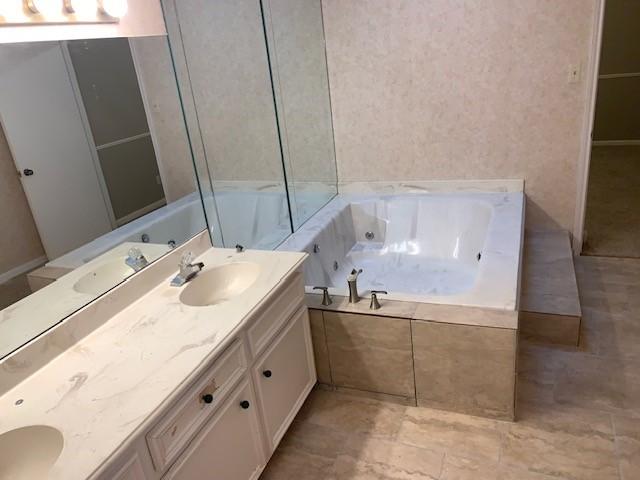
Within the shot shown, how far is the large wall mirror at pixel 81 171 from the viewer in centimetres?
145

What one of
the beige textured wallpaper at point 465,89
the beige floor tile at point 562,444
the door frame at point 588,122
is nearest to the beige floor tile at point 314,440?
the beige floor tile at point 562,444

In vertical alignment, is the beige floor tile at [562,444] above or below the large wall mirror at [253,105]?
below

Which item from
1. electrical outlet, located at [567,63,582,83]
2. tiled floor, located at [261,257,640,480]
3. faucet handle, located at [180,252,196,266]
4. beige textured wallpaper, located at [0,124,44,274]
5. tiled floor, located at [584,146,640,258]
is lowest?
tiled floor, located at [261,257,640,480]

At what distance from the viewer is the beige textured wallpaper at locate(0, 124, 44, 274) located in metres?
1.42

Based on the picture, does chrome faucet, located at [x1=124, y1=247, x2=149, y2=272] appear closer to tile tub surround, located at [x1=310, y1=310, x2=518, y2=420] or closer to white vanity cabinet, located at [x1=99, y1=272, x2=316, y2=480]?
white vanity cabinet, located at [x1=99, y1=272, x2=316, y2=480]

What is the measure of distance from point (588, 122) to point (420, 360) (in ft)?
6.48

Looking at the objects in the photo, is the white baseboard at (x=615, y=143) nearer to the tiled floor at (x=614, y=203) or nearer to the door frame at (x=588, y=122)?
the tiled floor at (x=614, y=203)

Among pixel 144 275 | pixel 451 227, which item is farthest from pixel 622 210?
pixel 144 275

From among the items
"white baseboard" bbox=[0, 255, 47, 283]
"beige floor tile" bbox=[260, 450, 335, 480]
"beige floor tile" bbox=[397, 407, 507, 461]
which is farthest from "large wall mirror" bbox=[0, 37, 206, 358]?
"beige floor tile" bbox=[397, 407, 507, 461]

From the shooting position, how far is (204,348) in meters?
1.49

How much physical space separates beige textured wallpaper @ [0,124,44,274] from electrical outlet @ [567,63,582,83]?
299cm

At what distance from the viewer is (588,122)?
10.1ft

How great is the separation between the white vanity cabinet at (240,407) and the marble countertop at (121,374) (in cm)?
6

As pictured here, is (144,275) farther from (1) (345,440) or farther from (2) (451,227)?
(2) (451,227)
